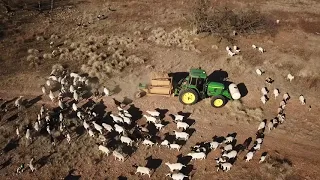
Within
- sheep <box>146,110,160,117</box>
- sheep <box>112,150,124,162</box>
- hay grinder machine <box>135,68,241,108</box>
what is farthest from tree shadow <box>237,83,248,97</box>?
sheep <box>112,150,124,162</box>

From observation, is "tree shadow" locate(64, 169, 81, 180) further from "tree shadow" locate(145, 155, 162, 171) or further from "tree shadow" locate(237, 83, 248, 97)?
"tree shadow" locate(237, 83, 248, 97)

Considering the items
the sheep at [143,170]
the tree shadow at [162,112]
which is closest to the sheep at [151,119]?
the tree shadow at [162,112]

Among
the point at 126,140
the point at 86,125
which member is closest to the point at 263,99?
the point at 126,140

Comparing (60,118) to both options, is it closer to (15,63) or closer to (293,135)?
(15,63)

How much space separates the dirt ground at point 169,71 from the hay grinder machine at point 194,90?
0.67 m

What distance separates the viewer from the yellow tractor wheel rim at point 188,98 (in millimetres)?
23598

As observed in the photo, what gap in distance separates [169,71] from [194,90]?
485cm

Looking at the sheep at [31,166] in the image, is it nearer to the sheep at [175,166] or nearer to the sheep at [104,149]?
the sheep at [104,149]

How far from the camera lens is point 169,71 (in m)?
27.9

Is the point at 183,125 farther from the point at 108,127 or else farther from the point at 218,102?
the point at 108,127

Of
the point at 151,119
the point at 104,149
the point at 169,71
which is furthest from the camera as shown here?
the point at 169,71

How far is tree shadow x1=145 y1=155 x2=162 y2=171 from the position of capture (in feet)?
65.7

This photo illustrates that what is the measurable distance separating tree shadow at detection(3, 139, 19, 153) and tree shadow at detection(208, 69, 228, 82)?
46.8ft

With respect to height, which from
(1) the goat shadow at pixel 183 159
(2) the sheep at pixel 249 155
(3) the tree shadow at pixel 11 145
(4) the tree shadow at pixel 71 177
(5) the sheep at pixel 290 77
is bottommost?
(4) the tree shadow at pixel 71 177
